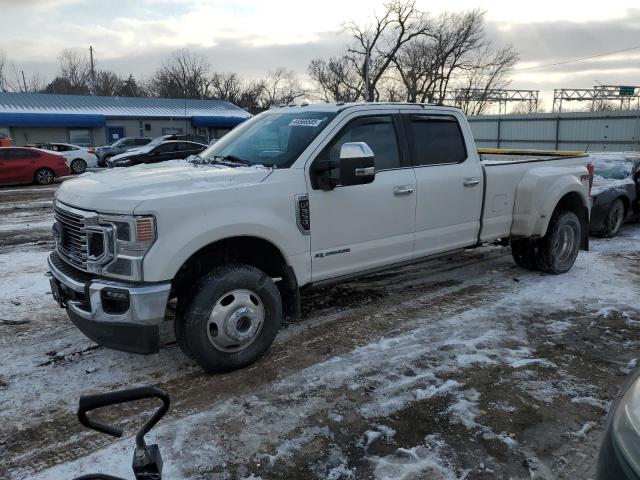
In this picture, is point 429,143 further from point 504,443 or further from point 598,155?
point 598,155

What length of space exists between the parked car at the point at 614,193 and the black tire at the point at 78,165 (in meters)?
21.0

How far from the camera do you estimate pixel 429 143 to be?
5.40 meters

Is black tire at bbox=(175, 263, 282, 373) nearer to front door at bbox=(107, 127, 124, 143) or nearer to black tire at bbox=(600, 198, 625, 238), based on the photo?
black tire at bbox=(600, 198, 625, 238)

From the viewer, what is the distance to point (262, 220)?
13.1 ft

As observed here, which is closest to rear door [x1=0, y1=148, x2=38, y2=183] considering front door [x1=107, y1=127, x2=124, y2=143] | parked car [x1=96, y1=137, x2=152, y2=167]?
parked car [x1=96, y1=137, x2=152, y2=167]

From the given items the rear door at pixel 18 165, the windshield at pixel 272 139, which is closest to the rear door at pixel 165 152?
the rear door at pixel 18 165

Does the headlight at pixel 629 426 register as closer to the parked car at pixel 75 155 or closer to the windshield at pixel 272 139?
the windshield at pixel 272 139

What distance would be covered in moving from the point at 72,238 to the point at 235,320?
133 cm

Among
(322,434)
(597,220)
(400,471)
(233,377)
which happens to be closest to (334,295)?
(233,377)

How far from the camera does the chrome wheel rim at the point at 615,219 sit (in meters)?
9.52

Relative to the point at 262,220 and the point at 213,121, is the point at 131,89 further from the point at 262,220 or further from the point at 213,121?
the point at 262,220

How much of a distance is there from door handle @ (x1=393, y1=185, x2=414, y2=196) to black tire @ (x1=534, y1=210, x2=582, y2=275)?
2539 mm

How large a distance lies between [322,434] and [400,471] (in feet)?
1.83

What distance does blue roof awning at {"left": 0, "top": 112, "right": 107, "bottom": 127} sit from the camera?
35781mm
